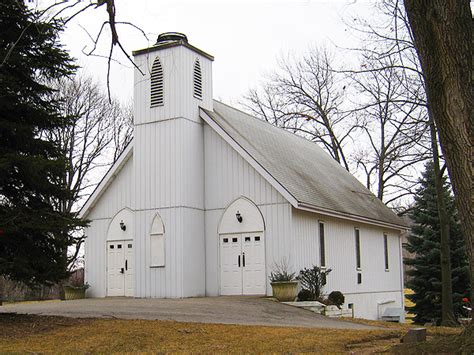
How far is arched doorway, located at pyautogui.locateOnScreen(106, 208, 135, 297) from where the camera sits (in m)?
25.0

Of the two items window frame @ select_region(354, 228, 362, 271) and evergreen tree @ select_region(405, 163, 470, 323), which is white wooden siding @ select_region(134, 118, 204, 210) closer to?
window frame @ select_region(354, 228, 362, 271)

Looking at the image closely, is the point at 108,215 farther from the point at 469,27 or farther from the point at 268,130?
the point at 469,27

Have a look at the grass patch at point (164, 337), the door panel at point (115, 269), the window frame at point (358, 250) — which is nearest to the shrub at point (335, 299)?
the window frame at point (358, 250)

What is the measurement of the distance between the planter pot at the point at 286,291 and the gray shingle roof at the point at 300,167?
9.12ft

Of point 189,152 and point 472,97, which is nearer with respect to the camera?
point 472,97

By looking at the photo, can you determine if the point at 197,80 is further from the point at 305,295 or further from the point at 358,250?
the point at 358,250

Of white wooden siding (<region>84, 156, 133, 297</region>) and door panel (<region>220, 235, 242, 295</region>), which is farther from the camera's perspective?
white wooden siding (<region>84, 156, 133, 297</region>)

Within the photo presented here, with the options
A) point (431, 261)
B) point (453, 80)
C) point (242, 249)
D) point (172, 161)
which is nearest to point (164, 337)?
point (453, 80)

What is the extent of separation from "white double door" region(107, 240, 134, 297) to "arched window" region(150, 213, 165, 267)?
2060mm

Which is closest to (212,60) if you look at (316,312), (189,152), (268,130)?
(189,152)

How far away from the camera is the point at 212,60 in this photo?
82.2 feet

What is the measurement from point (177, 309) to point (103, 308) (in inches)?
87.0

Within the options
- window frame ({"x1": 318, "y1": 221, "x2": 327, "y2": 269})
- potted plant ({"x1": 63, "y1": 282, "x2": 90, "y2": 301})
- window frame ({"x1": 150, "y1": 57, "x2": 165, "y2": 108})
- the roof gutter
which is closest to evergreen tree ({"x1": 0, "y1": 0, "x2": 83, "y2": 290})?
window frame ({"x1": 150, "y1": 57, "x2": 165, "y2": 108})

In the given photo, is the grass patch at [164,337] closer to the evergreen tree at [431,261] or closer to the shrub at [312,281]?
the shrub at [312,281]
